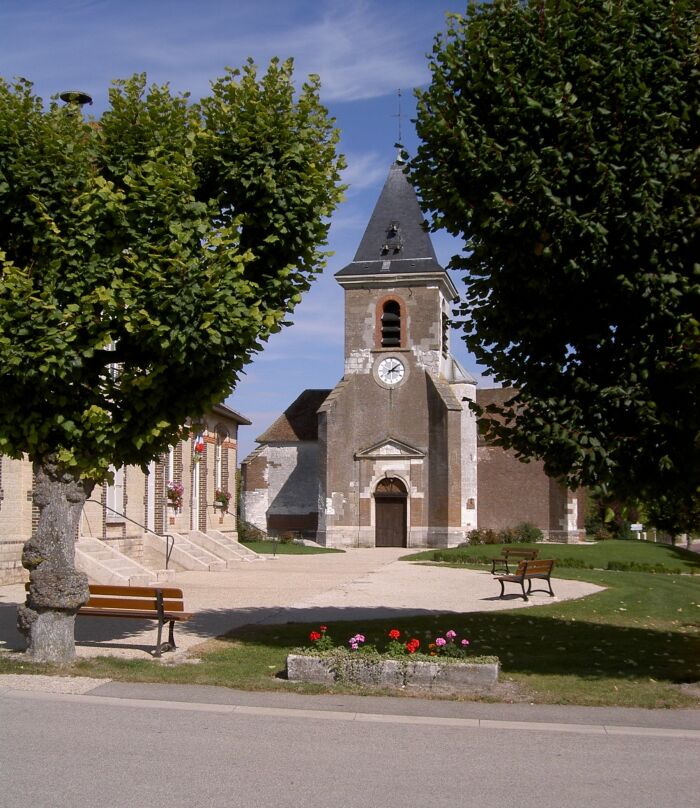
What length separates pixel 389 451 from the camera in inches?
1542

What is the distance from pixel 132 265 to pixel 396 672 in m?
4.82

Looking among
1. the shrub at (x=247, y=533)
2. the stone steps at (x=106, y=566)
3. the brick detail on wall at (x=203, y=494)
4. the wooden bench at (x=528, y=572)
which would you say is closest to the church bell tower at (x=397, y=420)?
the shrub at (x=247, y=533)

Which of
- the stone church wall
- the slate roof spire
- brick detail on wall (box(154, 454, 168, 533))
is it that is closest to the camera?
brick detail on wall (box(154, 454, 168, 533))

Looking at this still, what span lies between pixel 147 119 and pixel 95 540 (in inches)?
453

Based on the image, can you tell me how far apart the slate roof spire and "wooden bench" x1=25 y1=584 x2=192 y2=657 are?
31.4 m

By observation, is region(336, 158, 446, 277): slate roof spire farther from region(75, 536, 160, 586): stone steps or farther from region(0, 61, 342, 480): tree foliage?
region(0, 61, 342, 480): tree foliage

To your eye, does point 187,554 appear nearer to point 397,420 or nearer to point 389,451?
point 389,451

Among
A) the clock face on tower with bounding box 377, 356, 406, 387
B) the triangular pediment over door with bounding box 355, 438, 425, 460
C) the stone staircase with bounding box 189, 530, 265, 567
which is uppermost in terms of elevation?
the clock face on tower with bounding box 377, 356, 406, 387

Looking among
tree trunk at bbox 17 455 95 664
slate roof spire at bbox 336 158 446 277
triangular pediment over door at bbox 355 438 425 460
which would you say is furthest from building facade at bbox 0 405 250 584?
slate roof spire at bbox 336 158 446 277

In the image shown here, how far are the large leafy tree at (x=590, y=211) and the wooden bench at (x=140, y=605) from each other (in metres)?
4.19

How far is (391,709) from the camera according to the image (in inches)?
302

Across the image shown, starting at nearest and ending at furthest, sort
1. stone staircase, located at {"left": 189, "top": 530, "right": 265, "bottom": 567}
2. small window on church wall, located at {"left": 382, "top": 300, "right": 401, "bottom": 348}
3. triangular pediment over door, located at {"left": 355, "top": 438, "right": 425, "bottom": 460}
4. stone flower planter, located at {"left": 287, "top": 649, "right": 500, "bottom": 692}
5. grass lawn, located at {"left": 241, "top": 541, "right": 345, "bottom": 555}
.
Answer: stone flower planter, located at {"left": 287, "top": 649, "right": 500, "bottom": 692} < stone staircase, located at {"left": 189, "top": 530, "right": 265, "bottom": 567} < grass lawn, located at {"left": 241, "top": 541, "right": 345, "bottom": 555} < triangular pediment over door, located at {"left": 355, "top": 438, "right": 425, "bottom": 460} < small window on church wall, located at {"left": 382, "top": 300, "right": 401, "bottom": 348}

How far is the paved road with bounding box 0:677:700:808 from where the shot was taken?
209 inches

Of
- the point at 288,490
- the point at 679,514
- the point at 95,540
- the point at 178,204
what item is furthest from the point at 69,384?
the point at 288,490
